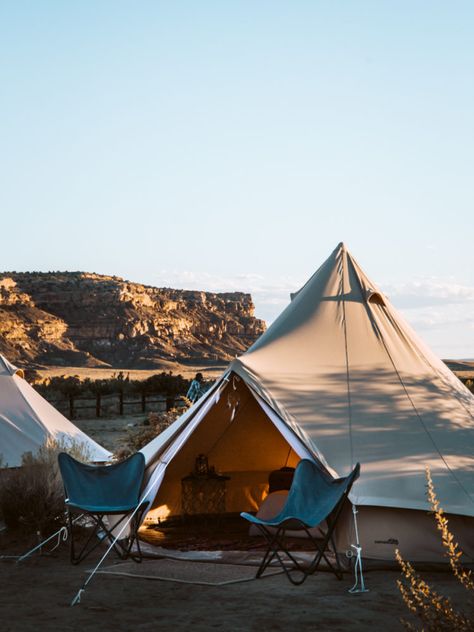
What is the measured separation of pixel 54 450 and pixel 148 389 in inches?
732

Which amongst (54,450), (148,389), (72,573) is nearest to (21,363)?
(148,389)

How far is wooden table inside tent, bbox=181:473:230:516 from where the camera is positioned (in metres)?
8.89

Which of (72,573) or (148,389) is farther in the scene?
(148,389)

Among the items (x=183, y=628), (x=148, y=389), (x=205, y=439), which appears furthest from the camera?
(x=148, y=389)

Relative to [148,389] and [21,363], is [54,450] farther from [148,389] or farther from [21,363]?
[21,363]

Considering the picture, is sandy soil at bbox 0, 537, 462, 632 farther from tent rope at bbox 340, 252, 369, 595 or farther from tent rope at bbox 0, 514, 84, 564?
tent rope at bbox 0, 514, 84, 564

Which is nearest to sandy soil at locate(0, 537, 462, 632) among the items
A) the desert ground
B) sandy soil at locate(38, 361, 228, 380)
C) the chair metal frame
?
the desert ground

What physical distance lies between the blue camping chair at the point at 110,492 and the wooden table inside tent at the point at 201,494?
1.27m

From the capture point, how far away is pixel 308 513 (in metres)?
6.53

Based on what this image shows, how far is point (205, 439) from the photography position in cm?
926

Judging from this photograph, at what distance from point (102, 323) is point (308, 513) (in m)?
58.8

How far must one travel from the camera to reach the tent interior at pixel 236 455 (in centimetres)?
907

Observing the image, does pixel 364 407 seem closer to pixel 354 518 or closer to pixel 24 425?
pixel 354 518

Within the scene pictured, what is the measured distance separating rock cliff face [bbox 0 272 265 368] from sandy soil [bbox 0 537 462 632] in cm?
4884
